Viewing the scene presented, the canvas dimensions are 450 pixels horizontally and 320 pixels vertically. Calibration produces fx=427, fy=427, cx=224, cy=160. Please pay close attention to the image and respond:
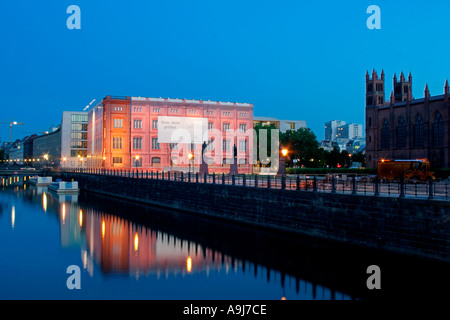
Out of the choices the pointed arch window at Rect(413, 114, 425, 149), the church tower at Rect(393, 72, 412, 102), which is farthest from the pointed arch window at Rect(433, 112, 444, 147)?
the church tower at Rect(393, 72, 412, 102)

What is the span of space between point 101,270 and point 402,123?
3128 inches

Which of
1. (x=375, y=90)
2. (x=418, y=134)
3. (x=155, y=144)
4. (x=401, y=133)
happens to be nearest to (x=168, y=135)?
(x=155, y=144)

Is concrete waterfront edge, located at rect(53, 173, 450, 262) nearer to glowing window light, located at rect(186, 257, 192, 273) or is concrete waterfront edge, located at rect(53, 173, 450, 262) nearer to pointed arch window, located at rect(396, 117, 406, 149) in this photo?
glowing window light, located at rect(186, 257, 192, 273)

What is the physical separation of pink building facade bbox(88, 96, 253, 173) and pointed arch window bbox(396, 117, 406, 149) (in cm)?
3068

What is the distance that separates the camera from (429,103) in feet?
263

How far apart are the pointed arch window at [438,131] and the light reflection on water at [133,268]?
6108 centimetres

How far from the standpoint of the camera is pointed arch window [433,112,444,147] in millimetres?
77781

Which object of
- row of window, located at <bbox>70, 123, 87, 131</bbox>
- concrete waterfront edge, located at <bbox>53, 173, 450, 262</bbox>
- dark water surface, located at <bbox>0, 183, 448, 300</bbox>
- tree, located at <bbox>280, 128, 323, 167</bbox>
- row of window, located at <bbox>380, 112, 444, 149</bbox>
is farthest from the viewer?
row of window, located at <bbox>70, 123, 87, 131</bbox>

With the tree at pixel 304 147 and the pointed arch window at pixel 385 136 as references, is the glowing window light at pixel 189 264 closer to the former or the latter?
the tree at pixel 304 147

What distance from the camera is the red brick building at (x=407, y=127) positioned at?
7775cm

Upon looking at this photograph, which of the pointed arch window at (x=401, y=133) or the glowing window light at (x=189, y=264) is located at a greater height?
the pointed arch window at (x=401, y=133)

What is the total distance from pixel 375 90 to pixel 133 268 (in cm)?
9270

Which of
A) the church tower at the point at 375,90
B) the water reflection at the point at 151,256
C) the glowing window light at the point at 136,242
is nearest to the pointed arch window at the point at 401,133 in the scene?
the church tower at the point at 375,90
